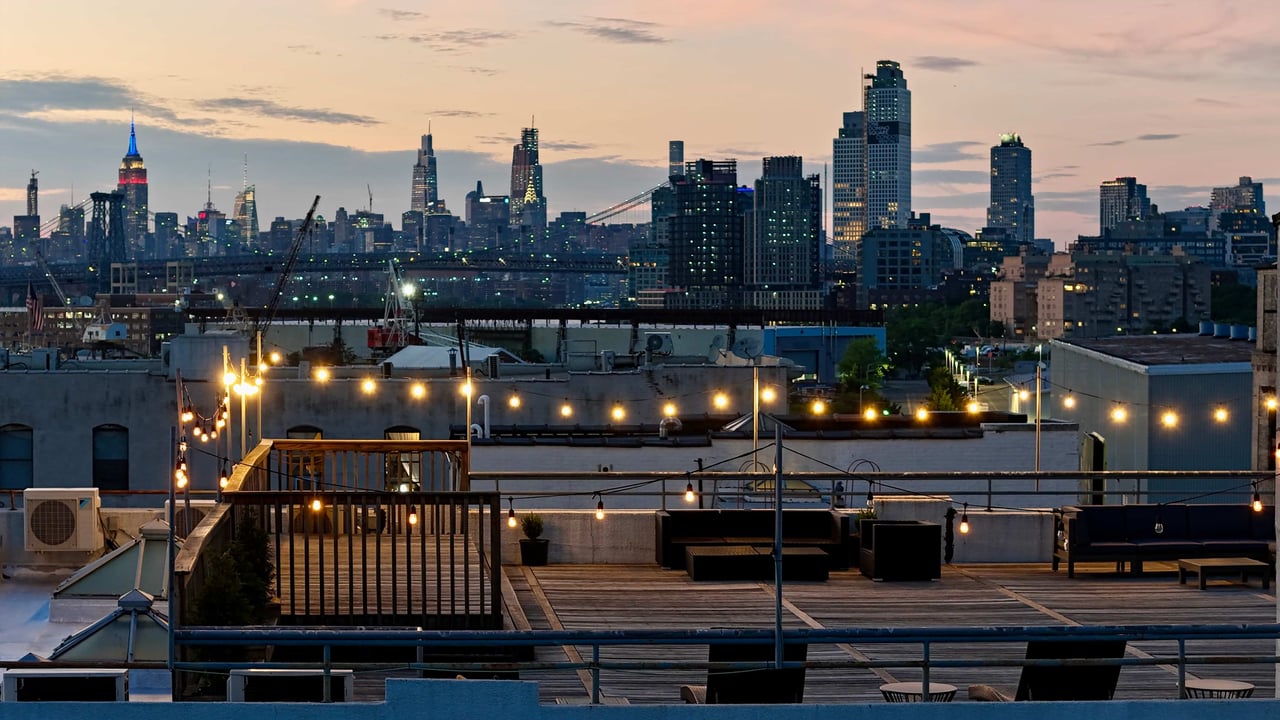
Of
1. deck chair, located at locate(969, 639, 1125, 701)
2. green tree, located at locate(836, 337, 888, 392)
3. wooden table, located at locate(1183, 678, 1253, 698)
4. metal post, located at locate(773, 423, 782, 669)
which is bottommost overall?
green tree, located at locate(836, 337, 888, 392)

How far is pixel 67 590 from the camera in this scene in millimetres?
12703

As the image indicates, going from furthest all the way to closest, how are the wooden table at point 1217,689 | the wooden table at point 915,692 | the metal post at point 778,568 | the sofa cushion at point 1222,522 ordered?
the sofa cushion at point 1222,522 < the wooden table at point 1217,689 < the wooden table at point 915,692 < the metal post at point 778,568

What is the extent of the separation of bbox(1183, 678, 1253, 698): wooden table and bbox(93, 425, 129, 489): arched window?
26.8 meters

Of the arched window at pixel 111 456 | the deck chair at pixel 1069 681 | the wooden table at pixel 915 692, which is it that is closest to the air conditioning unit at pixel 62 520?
the wooden table at pixel 915 692

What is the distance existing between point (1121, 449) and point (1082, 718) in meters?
31.8

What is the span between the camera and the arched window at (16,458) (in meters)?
31.4

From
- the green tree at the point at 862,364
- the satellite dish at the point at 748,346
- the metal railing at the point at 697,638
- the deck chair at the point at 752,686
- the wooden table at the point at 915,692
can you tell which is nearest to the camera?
the metal railing at the point at 697,638

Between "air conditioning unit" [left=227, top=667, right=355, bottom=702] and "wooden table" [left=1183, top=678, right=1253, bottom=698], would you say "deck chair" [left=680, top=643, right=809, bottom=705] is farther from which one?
"wooden table" [left=1183, top=678, right=1253, bottom=698]

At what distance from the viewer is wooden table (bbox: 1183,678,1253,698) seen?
7797 mm

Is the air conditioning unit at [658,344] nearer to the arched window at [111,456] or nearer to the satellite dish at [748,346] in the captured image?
the satellite dish at [748,346]

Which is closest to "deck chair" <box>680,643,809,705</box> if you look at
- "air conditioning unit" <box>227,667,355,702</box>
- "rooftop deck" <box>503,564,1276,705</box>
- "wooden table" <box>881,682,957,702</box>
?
"wooden table" <box>881,682,957,702</box>

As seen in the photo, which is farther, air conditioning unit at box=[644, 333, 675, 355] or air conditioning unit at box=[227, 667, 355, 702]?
air conditioning unit at box=[644, 333, 675, 355]

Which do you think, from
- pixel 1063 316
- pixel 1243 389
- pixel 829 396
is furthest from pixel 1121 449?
pixel 1063 316

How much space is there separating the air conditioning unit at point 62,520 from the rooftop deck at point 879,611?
4.34 metres
